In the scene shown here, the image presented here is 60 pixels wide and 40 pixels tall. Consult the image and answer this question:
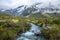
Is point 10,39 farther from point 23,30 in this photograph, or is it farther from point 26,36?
point 23,30

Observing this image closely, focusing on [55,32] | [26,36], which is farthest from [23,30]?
[55,32]

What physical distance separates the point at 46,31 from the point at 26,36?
5311mm

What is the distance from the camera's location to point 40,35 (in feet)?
139

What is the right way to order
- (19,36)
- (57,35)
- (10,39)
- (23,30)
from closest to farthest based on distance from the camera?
(10,39) → (57,35) → (19,36) → (23,30)

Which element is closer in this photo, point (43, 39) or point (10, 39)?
point (10, 39)

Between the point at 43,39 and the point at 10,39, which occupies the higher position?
the point at 10,39

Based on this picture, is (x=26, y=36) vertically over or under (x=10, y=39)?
under

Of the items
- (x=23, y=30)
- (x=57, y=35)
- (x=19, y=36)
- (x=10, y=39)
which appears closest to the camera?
(x=10, y=39)

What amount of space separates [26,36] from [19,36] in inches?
83.3

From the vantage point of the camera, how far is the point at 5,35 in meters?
36.1

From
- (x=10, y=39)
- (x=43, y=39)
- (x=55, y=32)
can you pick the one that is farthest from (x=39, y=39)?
(x=10, y=39)

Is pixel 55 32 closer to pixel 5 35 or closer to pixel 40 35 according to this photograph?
pixel 40 35

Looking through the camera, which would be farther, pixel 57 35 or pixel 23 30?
pixel 23 30

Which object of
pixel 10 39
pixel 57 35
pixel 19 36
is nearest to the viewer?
pixel 10 39
